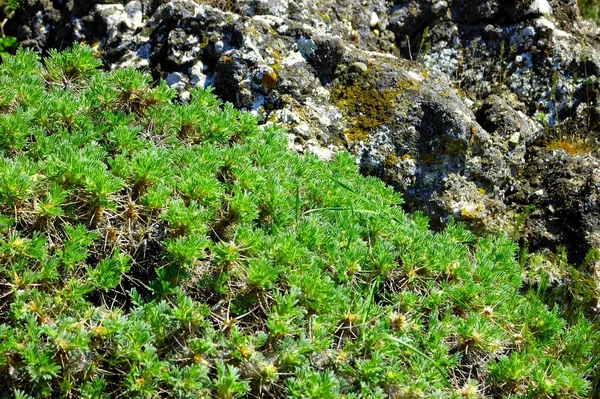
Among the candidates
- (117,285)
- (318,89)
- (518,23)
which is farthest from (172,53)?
(518,23)

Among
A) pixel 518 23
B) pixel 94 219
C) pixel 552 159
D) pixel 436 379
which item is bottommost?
pixel 436 379

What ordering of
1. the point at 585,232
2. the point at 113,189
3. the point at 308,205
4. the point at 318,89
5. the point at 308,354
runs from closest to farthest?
the point at 308,354 < the point at 113,189 < the point at 308,205 < the point at 585,232 < the point at 318,89

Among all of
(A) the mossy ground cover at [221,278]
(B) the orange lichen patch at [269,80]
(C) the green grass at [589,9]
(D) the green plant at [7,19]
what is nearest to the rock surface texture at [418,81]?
(B) the orange lichen patch at [269,80]

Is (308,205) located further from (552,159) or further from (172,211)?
(552,159)

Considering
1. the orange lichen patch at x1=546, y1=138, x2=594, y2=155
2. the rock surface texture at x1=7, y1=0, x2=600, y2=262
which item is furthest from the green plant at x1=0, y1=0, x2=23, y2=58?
the orange lichen patch at x1=546, y1=138, x2=594, y2=155

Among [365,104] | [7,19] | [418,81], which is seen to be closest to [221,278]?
[365,104]

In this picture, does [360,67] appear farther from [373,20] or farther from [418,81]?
[373,20]

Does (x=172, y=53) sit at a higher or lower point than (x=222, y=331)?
higher
